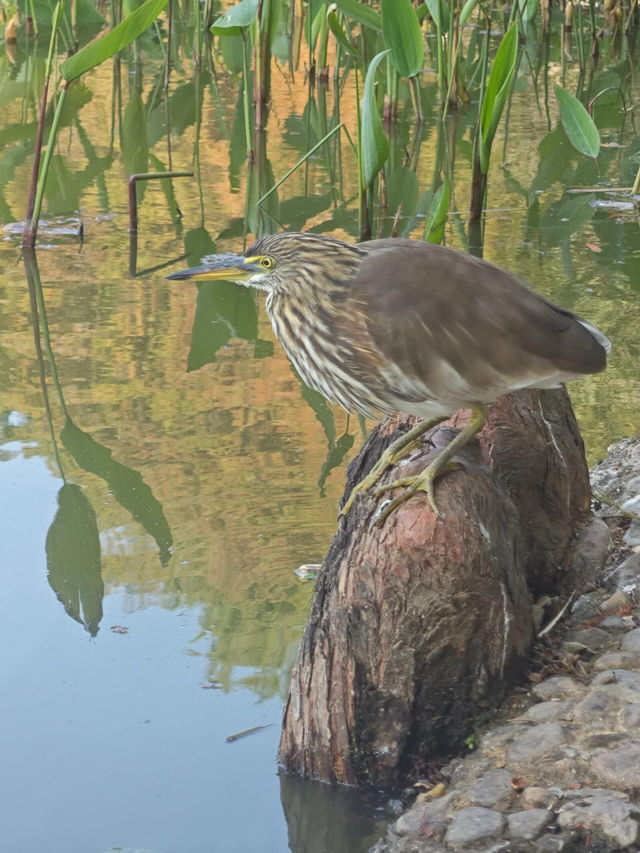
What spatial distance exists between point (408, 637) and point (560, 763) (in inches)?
19.7

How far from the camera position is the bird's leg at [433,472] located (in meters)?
3.31

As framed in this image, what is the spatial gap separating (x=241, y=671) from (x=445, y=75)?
6398 mm

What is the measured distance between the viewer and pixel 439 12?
7.57 meters

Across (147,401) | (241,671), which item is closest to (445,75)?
(147,401)

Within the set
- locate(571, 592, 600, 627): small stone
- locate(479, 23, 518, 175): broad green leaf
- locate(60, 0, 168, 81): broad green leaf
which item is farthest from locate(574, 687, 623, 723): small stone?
locate(60, 0, 168, 81): broad green leaf

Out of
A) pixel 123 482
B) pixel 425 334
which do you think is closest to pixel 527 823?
pixel 425 334

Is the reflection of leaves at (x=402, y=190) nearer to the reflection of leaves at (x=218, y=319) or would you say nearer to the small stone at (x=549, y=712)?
the reflection of leaves at (x=218, y=319)

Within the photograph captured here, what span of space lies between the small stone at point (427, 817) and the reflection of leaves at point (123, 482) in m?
1.63

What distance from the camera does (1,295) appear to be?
677 centimetres

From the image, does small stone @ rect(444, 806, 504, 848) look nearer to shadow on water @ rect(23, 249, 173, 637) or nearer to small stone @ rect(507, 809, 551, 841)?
small stone @ rect(507, 809, 551, 841)

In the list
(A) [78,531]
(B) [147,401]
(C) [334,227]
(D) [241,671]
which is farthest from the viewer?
(C) [334,227]

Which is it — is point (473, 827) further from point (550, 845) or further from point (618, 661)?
point (618, 661)

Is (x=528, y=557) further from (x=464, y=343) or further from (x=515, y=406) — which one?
(x=464, y=343)

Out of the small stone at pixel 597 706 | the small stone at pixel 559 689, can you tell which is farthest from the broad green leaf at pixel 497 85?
the small stone at pixel 597 706
